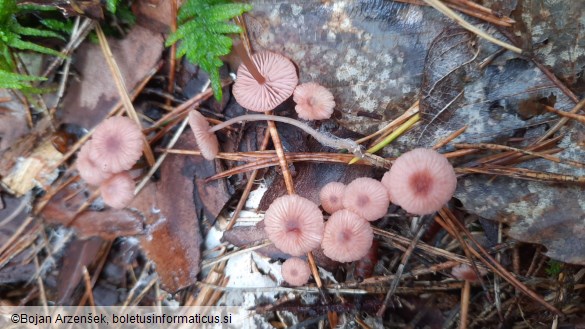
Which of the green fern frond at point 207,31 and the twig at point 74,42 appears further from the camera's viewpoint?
the twig at point 74,42

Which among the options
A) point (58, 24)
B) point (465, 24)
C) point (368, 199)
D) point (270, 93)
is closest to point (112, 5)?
point (58, 24)

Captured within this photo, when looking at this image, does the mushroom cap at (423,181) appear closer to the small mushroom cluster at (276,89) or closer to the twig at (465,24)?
the small mushroom cluster at (276,89)

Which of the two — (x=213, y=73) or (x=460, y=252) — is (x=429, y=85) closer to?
(x=460, y=252)

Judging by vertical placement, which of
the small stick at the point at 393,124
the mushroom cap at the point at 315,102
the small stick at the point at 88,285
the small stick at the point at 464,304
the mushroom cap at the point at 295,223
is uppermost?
the mushroom cap at the point at 315,102

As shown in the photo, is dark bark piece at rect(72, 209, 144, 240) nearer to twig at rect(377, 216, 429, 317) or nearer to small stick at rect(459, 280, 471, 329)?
twig at rect(377, 216, 429, 317)

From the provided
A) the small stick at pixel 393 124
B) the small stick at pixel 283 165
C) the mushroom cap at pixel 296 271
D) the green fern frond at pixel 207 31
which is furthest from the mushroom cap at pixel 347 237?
the green fern frond at pixel 207 31

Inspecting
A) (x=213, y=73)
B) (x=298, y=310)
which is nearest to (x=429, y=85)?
(x=213, y=73)

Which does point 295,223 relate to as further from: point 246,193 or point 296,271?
point 246,193
